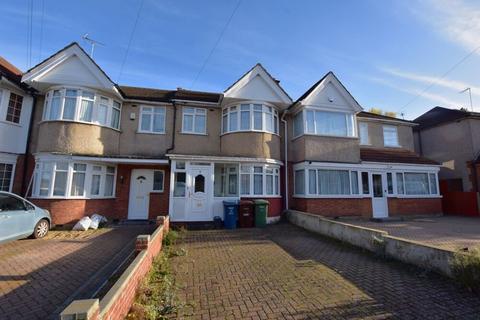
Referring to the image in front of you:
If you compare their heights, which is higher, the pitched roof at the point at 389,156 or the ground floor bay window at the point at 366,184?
the pitched roof at the point at 389,156

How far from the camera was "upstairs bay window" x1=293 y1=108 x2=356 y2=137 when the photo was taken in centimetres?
1353

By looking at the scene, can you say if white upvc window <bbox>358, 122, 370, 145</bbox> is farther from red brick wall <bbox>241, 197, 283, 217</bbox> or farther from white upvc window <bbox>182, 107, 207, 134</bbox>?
white upvc window <bbox>182, 107, 207, 134</bbox>

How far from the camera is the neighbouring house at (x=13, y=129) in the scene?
36.3 feet

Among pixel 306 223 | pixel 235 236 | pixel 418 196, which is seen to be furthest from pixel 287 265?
pixel 418 196

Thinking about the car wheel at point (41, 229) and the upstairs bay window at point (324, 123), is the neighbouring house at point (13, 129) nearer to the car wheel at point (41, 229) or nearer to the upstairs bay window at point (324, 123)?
the car wheel at point (41, 229)

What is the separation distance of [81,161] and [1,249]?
15.5ft

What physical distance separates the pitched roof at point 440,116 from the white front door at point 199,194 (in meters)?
17.9

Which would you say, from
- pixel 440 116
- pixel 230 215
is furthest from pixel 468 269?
pixel 440 116

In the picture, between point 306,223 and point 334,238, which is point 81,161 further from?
point 334,238

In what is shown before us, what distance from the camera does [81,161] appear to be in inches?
442

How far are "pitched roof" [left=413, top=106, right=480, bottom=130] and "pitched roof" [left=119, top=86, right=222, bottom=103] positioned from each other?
16.6 meters

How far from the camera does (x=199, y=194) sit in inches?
461

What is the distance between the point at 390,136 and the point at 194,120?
43.5 ft

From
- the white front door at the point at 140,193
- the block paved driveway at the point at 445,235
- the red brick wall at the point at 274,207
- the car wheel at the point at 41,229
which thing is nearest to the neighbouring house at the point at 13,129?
the car wheel at the point at 41,229
